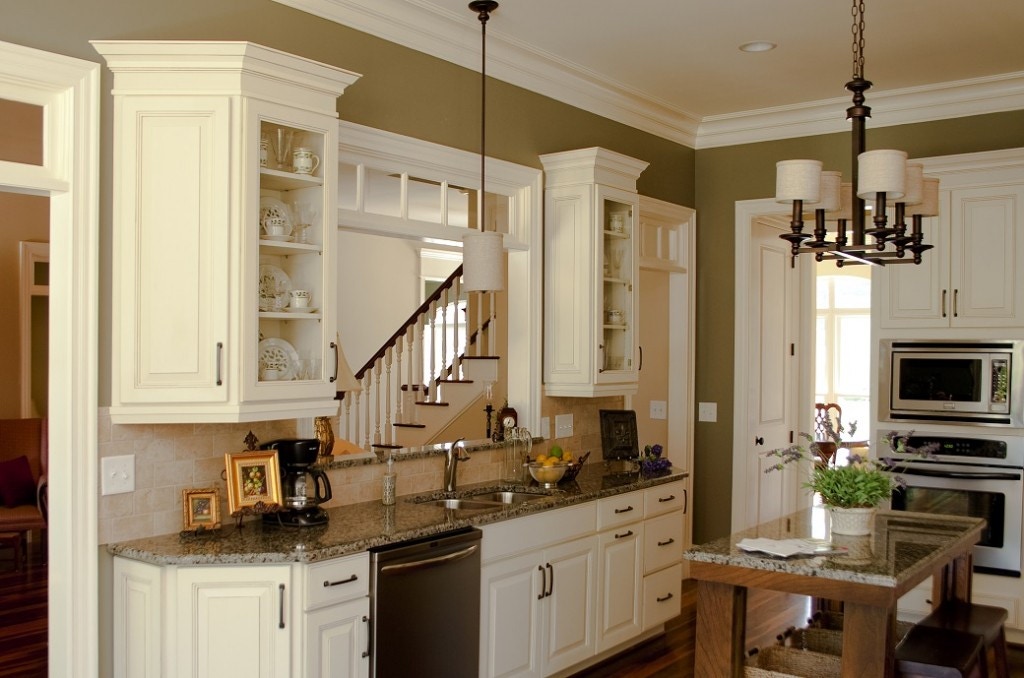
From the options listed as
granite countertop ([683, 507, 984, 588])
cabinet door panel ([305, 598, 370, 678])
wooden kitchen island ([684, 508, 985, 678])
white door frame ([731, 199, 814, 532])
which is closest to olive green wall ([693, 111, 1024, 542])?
white door frame ([731, 199, 814, 532])

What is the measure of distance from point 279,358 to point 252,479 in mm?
432

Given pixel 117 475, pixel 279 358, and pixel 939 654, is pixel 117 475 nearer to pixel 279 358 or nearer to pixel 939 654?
pixel 279 358

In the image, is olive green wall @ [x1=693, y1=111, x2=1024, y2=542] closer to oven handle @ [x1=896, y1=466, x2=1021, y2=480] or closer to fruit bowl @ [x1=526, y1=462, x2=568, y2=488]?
oven handle @ [x1=896, y1=466, x2=1021, y2=480]

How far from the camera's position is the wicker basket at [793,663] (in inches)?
133

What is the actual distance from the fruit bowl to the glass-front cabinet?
1.73 feet

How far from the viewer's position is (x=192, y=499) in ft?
10.6

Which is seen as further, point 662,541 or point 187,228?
point 662,541

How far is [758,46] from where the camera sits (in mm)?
4770

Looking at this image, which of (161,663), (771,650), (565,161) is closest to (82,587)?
(161,663)

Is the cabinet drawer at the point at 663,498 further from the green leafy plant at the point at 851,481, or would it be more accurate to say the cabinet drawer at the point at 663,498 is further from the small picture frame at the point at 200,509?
the small picture frame at the point at 200,509

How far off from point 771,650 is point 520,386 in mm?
1950

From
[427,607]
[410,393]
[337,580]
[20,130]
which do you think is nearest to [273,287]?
[337,580]

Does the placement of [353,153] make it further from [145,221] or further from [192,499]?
[192,499]

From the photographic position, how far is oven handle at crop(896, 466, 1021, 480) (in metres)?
4.96
